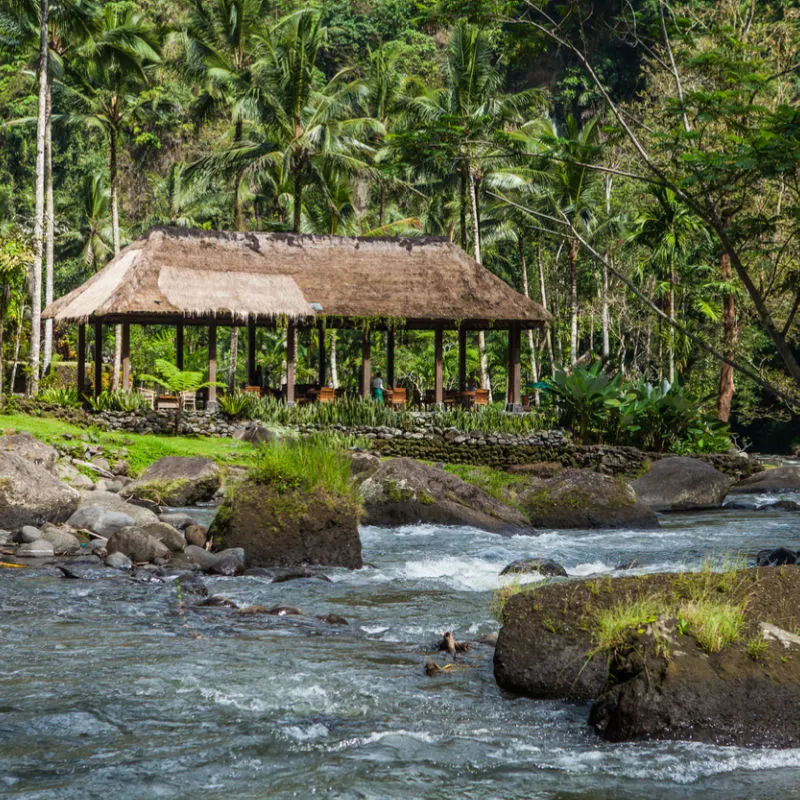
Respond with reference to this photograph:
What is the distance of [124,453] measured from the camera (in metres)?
20.4

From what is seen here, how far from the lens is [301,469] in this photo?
481 inches

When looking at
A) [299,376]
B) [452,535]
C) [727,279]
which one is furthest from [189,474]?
[299,376]

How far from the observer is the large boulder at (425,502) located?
15531mm

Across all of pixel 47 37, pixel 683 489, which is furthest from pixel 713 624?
pixel 47 37

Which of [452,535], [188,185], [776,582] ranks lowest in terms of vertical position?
[452,535]

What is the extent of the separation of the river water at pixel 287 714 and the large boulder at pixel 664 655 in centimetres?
14

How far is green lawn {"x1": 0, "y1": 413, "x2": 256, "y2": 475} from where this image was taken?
801 inches

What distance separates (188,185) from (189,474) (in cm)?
2056

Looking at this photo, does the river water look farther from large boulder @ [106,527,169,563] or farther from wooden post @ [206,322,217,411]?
wooden post @ [206,322,217,411]

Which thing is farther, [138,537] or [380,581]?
[138,537]

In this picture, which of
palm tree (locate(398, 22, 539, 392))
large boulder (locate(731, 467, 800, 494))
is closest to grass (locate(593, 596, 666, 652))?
large boulder (locate(731, 467, 800, 494))

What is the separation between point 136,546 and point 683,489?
12465 millimetres

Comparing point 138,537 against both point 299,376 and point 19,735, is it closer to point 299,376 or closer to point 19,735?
point 19,735

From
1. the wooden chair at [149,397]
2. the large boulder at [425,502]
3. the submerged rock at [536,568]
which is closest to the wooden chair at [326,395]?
the wooden chair at [149,397]
